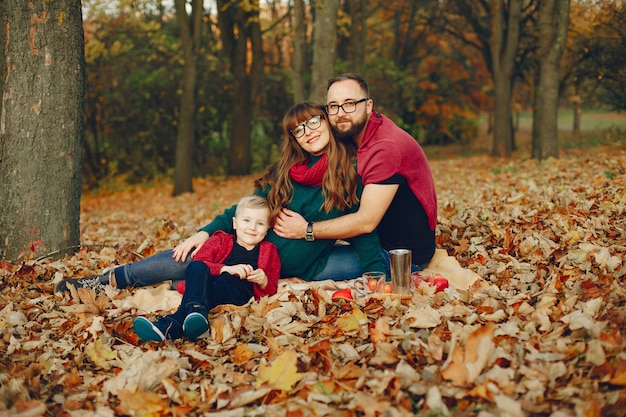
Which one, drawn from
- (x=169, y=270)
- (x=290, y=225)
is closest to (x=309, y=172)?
(x=290, y=225)

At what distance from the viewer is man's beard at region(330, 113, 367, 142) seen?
4.25 m

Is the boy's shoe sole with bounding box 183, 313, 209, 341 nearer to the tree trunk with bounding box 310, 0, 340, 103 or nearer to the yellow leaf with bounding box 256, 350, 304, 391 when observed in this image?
the yellow leaf with bounding box 256, 350, 304, 391

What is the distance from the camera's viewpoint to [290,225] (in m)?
4.29

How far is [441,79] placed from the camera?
25.0m

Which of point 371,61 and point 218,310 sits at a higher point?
point 371,61

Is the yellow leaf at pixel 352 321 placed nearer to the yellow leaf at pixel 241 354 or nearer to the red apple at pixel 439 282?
the yellow leaf at pixel 241 354

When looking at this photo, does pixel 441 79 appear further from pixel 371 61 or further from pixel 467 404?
pixel 467 404

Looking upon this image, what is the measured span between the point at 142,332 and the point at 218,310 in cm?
60

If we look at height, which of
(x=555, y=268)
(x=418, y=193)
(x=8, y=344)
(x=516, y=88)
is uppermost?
(x=516, y=88)

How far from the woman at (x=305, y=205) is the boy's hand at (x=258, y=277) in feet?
1.13

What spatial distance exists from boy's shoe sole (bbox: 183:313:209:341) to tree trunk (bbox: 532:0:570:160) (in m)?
10.5

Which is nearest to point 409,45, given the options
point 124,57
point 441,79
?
point 441,79

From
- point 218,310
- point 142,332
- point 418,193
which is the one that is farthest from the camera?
point 418,193

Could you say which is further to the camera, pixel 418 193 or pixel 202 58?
pixel 202 58
